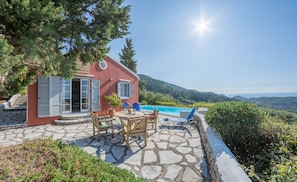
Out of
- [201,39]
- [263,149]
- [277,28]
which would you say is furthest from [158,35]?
[263,149]

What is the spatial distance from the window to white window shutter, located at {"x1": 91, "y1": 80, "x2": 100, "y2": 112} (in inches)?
79.1

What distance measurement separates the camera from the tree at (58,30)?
6.88 ft

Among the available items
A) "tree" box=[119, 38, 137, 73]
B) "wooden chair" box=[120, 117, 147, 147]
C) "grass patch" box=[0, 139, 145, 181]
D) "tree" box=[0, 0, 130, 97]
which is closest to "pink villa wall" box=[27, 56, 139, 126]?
"tree" box=[0, 0, 130, 97]

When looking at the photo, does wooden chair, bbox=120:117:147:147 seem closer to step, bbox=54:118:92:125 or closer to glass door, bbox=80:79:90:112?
step, bbox=54:118:92:125

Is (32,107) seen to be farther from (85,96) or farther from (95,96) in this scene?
(95,96)

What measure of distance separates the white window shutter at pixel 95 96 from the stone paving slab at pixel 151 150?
282 cm

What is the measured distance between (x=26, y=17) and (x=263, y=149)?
5435mm

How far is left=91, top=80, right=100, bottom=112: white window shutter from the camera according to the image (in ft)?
31.1

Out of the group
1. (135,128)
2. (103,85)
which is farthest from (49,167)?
(103,85)

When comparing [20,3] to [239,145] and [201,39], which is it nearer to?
[239,145]

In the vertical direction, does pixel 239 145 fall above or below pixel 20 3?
below

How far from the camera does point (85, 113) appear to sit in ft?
28.9

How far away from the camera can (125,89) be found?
40.1 ft

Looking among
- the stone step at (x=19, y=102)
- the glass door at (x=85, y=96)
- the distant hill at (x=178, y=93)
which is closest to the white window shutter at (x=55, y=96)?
the glass door at (x=85, y=96)
